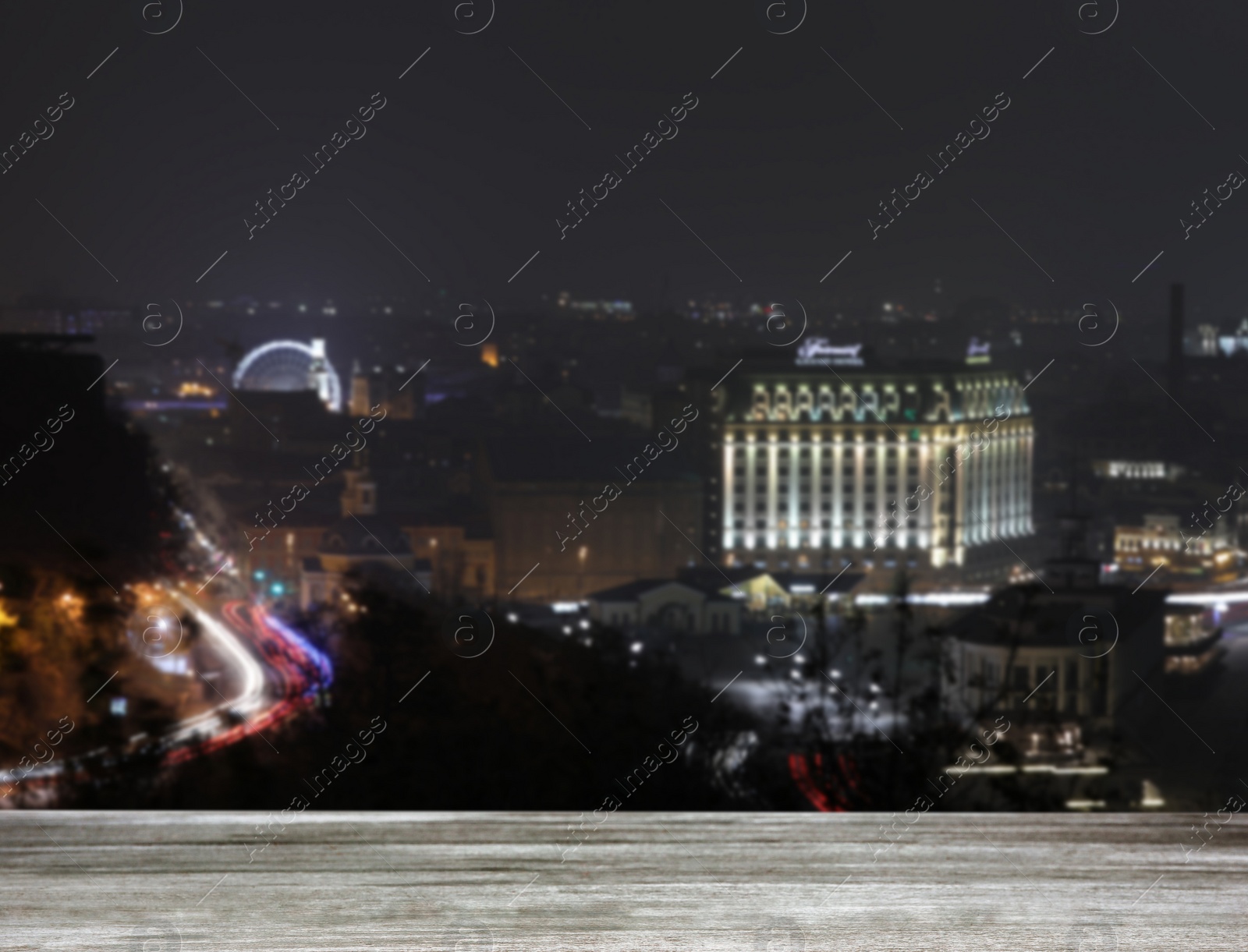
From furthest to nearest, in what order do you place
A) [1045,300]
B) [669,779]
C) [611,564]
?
[611,564] < [1045,300] < [669,779]

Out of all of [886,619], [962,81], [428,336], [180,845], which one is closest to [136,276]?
[428,336]

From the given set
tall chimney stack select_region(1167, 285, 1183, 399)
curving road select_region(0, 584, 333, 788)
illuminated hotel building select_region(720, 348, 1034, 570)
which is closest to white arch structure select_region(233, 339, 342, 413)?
curving road select_region(0, 584, 333, 788)

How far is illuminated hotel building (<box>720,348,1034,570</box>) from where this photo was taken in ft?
19.9

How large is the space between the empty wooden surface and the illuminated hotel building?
503 cm

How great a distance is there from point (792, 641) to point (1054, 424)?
7.65 feet

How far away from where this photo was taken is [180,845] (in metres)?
0.90

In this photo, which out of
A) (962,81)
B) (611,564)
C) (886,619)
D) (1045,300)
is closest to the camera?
(962,81)

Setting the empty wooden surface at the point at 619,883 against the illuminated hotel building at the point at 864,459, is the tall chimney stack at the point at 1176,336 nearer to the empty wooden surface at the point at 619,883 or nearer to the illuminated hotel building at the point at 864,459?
the illuminated hotel building at the point at 864,459

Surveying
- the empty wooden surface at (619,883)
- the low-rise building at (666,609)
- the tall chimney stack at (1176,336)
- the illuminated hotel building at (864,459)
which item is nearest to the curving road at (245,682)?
the low-rise building at (666,609)

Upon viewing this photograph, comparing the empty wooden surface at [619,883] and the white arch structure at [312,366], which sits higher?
the white arch structure at [312,366]

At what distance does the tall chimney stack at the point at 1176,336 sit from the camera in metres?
5.16

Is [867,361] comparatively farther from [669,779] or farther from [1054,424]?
[669,779]

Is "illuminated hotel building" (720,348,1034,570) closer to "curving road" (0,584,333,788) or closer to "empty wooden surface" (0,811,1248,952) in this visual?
"curving road" (0,584,333,788)

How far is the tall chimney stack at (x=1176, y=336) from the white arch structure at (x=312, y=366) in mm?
3898
